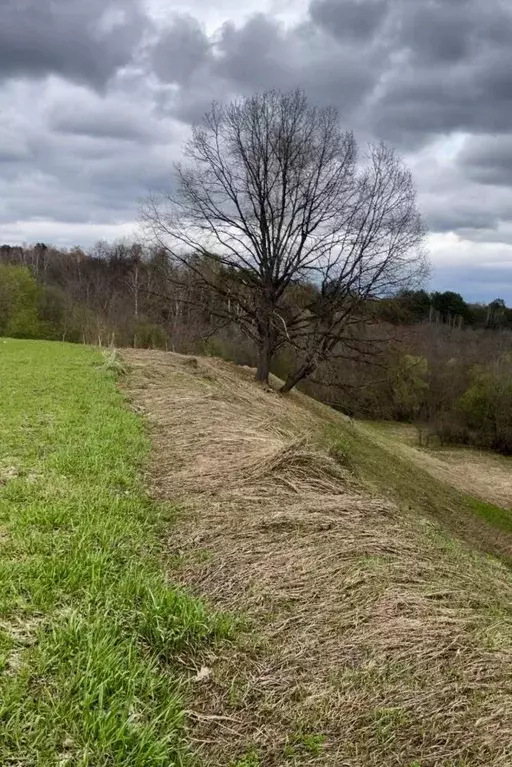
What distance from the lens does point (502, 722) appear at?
2.35 meters

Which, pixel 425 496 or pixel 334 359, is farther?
pixel 334 359

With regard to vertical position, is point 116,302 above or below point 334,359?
above

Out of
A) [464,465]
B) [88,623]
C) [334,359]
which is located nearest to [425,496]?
[334,359]

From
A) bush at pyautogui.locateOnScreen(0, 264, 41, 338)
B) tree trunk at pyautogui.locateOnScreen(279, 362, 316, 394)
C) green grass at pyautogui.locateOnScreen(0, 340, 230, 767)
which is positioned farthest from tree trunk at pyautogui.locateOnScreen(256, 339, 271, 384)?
bush at pyautogui.locateOnScreen(0, 264, 41, 338)

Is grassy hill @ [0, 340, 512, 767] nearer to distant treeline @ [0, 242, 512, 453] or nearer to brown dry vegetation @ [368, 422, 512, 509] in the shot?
distant treeline @ [0, 242, 512, 453]

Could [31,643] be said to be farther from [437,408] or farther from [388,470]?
[437,408]

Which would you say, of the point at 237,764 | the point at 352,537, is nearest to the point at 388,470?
the point at 352,537

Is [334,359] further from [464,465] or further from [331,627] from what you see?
[331,627]

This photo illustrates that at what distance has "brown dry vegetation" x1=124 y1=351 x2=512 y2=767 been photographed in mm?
2229

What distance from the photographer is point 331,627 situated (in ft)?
9.72

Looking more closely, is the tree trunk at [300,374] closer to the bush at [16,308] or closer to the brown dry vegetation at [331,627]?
the brown dry vegetation at [331,627]

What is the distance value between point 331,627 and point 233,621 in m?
0.54

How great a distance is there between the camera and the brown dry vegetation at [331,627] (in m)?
2.23

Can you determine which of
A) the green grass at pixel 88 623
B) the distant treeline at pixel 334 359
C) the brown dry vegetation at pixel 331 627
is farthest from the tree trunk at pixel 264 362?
the green grass at pixel 88 623
